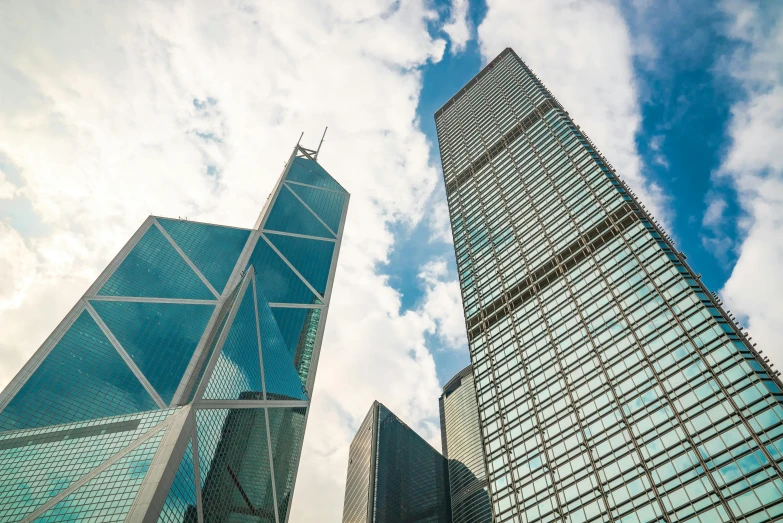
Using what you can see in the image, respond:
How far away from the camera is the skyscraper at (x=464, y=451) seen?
107 metres

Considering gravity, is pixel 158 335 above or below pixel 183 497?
above

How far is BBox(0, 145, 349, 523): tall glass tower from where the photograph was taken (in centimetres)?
4547

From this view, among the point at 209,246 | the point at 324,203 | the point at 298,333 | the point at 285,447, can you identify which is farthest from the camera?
the point at 324,203

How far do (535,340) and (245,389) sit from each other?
3538cm

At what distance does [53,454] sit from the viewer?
50.4 metres

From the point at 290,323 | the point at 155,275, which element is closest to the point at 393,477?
the point at 290,323

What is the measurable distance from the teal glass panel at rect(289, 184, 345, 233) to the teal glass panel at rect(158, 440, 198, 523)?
269ft

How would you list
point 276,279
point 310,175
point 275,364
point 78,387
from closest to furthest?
1. point 78,387
2. point 275,364
3. point 276,279
4. point 310,175

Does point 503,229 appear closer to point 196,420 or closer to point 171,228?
point 196,420

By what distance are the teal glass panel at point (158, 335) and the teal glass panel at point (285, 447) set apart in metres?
13.7

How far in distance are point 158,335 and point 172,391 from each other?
360 inches

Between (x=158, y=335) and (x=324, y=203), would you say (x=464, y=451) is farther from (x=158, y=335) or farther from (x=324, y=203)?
(x=158, y=335)

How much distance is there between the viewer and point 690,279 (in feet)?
157

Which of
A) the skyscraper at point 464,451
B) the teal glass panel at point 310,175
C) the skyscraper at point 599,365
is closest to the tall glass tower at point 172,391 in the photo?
the teal glass panel at point 310,175
